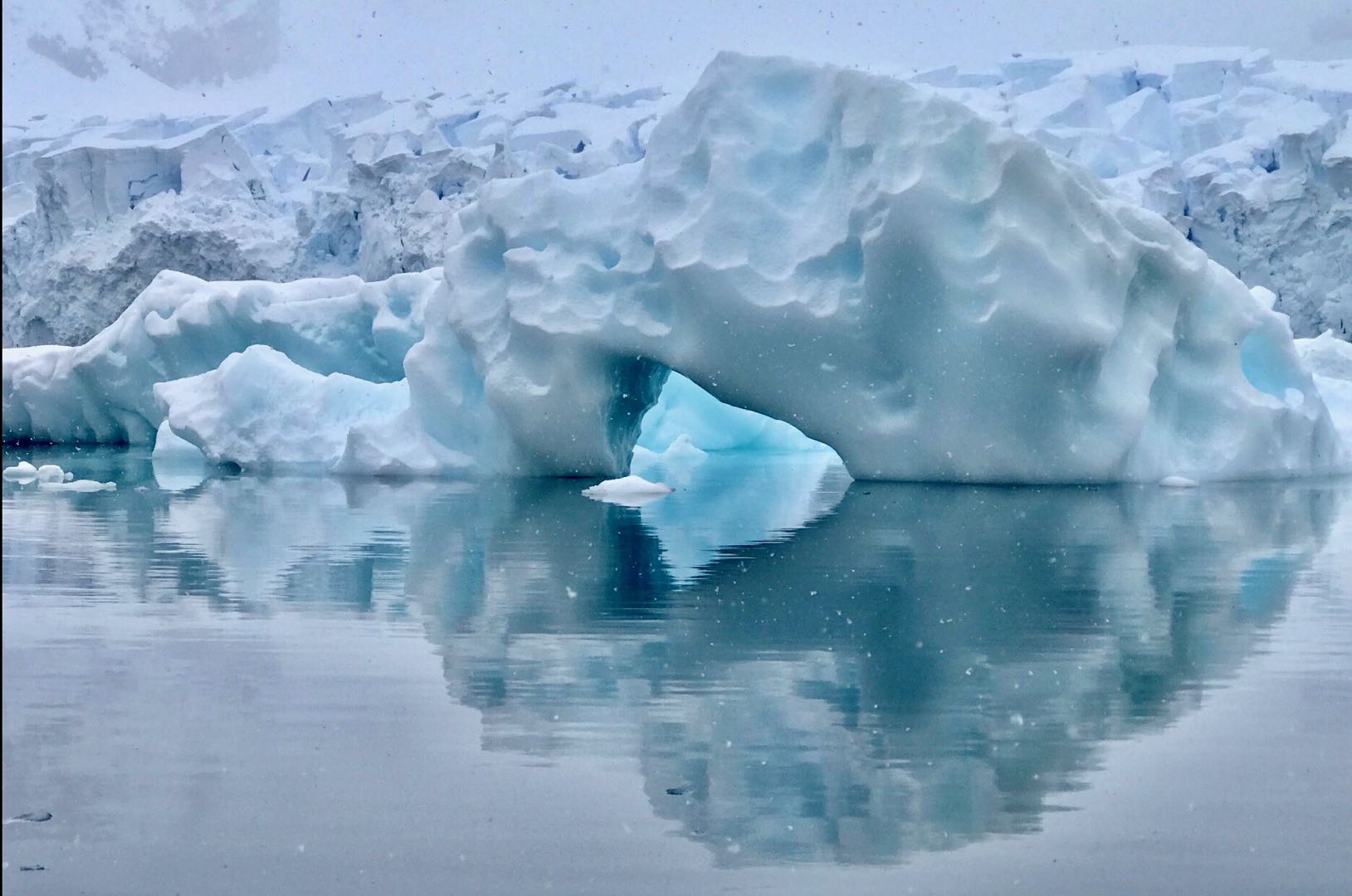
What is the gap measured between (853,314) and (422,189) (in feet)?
72.7

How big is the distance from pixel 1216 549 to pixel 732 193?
5060mm

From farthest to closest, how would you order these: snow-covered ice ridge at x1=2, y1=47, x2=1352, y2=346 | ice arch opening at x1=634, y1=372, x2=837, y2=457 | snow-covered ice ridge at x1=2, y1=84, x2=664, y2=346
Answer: snow-covered ice ridge at x1=2, y1=84, x2=664, y2=346
snow-covered ice ridge at x1=2, y1=47, x2=1352, y2=346
ice arch opening at x1=634, y1=372, x2=837, y2=457

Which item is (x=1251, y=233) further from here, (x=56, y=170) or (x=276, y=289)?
(x=56, y=170)

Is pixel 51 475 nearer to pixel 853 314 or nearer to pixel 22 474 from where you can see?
pixel 22 474

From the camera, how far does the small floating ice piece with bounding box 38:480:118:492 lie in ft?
37.5

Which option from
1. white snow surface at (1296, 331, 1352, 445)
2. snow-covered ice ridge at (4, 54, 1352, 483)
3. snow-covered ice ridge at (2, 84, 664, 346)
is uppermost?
snow-covered ice ridge at (4, 54, 1352, 483)

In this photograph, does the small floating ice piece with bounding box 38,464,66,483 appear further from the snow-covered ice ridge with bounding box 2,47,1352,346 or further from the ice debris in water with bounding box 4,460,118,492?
the snow-covered ice ridge with bounding box 2,47,1352,346

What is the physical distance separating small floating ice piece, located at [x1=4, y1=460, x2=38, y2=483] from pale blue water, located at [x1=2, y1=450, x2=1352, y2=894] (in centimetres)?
728

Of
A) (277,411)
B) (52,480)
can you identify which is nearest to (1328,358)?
(277,411)

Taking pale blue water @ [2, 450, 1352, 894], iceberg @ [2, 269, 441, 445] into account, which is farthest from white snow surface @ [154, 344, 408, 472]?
pale blue water @ [2, 450, 1352, 894]

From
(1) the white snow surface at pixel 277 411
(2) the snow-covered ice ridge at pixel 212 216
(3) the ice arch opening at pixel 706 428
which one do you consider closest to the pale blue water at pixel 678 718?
(1) the white snow surface at pixel 277 411

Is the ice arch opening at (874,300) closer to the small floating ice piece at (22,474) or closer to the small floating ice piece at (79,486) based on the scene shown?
the small floating ice piece at (79,486)

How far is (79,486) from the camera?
1162cm

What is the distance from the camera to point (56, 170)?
3197cm
